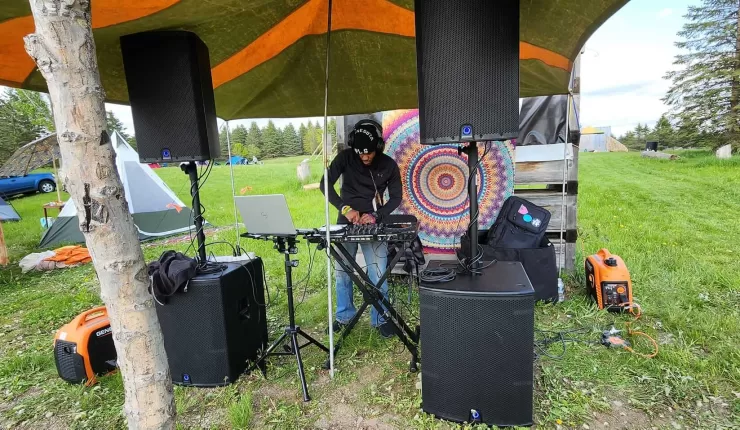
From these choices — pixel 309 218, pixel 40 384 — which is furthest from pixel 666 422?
pixel 309 218

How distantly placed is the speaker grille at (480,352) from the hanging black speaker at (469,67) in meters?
0.80

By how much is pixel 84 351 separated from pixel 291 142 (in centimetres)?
4229

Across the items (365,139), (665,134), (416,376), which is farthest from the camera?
(665,134)

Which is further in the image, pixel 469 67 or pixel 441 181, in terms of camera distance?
pixel 441 181

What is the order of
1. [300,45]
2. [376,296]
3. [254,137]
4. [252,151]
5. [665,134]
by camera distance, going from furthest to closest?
1. [254,137]
2. [252,151]
3. [665,134]
4. [300,45]
5. [376,296]

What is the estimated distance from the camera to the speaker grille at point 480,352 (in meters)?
1.81

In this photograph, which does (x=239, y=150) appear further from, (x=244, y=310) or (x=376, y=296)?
(x=376, y=296)

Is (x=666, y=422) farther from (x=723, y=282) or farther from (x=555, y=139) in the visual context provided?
(x=555, y=139)

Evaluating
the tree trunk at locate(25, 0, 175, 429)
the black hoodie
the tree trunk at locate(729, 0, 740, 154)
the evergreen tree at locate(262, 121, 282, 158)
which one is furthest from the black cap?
the evergreen tree at locate(262, 121, 282, 158)

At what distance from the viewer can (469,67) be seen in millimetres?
1808

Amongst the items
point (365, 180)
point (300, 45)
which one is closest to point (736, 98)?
point (365, 180)

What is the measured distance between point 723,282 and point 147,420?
182 inches

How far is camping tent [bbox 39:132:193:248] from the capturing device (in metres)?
6.36

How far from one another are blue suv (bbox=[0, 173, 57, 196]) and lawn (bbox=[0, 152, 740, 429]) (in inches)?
486
